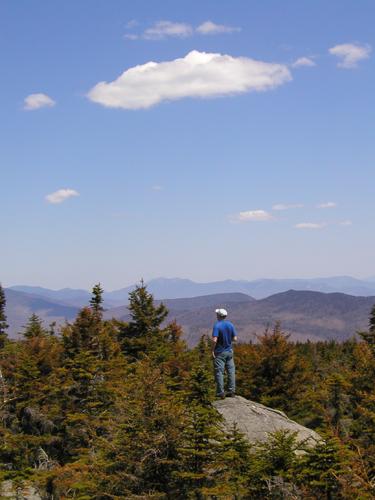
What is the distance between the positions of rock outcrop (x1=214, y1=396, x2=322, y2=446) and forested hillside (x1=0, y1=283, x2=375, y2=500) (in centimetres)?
47

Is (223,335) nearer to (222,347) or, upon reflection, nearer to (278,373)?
(222,347)

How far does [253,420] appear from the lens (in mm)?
13562

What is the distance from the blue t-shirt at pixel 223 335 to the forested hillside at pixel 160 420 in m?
1.71

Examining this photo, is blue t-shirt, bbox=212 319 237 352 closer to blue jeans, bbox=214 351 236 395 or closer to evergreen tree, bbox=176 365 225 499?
blue jeans, bbox=214 351 236 395

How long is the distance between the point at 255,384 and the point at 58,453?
10.6 meters

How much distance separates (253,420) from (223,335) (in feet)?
8.35

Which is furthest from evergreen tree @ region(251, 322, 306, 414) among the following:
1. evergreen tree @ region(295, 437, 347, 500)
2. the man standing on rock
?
evergreen tree @ region(295, 437, 347, 500)

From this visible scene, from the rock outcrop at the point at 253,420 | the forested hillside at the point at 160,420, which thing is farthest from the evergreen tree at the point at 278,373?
the rock outcrop at the point at 253,420

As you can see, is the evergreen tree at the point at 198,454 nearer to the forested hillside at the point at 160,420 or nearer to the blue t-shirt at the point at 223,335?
the forested hillside at the point at 160,420

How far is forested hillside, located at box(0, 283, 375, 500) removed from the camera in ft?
33.2

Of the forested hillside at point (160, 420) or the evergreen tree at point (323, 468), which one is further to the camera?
the forested hillside at point (160, 420)

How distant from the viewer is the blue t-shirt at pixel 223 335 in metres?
14.5

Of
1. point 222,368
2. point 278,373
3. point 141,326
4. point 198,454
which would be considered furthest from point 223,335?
point 141,326

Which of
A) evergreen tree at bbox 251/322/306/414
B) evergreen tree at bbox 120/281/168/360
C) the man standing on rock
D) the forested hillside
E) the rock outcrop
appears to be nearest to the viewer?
the forested hillside
